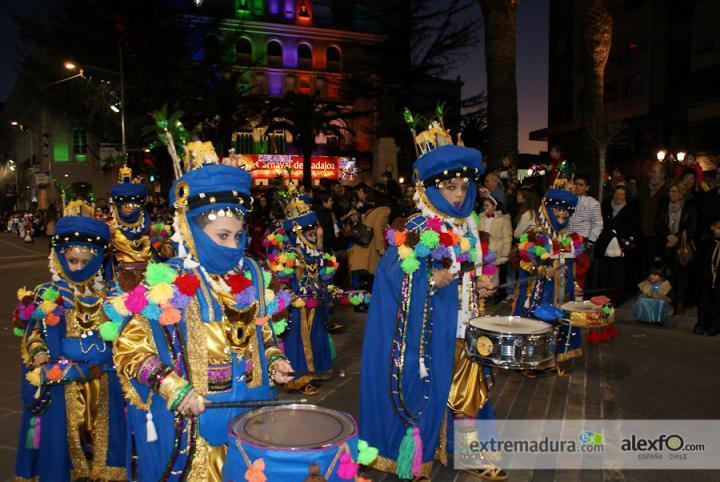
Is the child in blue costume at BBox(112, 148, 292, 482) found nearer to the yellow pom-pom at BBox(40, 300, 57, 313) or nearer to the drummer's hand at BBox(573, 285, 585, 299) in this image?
the yellow pom-pom at BBox(40, 300, 57, 313)

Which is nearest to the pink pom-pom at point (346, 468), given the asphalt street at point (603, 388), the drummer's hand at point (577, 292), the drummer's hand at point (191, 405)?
the drummer's hand at point (191, 405)

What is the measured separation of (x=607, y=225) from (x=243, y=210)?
9.19 metres

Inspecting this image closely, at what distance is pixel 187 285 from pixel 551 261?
17.2ft

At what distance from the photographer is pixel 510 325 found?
13.9 ft

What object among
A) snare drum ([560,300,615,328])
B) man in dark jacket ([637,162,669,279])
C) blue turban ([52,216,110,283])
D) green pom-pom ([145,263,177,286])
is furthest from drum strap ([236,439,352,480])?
man in dark jacket ([637,162,669,279])

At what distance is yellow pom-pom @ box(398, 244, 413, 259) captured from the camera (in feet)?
13.5

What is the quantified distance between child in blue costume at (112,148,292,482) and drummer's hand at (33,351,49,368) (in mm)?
1426

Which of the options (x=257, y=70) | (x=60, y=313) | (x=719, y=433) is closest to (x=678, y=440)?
(x=719, y=433)

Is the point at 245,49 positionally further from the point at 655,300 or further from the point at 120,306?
the point at 120,306

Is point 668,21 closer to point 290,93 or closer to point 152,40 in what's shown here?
point 290,93

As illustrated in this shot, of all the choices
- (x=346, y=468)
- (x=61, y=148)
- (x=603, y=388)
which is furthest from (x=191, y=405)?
(x=61, y=148)

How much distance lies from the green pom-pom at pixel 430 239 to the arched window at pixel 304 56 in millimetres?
55428

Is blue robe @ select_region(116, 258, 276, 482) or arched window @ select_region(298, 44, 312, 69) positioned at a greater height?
arched window @ select_region(298, 44, 312, 69)

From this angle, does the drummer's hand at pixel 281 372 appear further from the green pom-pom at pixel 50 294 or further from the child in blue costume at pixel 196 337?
the green pom-pom at pixel 50 294
